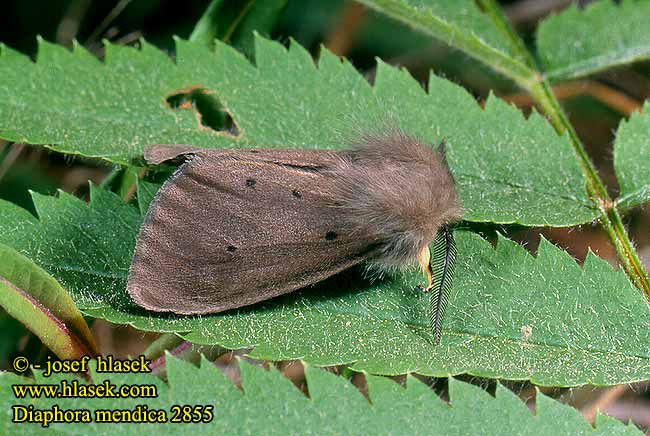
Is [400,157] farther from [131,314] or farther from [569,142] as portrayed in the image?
[131,314]

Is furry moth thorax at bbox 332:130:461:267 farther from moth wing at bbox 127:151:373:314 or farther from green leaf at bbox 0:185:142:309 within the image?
green leaf at bbox 0:185:142:309

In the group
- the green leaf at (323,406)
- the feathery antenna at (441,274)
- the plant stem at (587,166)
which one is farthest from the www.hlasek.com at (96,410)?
the plant stem at (587,166)

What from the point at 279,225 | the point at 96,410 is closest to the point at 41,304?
the point at 96,410

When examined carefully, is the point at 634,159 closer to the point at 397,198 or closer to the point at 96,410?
the point at 397,198

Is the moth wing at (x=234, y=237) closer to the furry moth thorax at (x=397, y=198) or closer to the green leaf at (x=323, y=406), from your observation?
the furry moth thorax at (x=397, y=198)

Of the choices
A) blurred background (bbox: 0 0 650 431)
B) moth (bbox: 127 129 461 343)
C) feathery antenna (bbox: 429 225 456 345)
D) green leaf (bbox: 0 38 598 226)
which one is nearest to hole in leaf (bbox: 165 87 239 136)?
green leaf (bbox: 0 38 598 226)

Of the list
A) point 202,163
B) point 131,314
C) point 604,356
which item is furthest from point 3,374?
point 604,356
